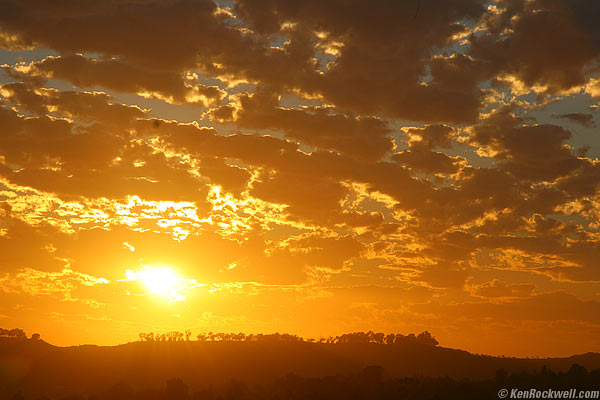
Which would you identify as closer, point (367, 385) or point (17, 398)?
point (367, 385)

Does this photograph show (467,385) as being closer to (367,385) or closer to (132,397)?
(367,385)

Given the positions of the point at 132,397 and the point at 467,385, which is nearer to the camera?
the point at 467,385

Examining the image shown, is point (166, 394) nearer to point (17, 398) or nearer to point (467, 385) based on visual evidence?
point (17, 398)

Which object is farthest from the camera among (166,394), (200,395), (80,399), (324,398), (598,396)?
(80,399)

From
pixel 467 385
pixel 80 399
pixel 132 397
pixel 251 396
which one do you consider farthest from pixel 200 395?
pixel 467 385

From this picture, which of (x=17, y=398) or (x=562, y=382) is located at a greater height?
(x=562, y=382)

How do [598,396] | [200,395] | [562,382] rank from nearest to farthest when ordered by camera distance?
[598,396] → [562,382] → [200,395]

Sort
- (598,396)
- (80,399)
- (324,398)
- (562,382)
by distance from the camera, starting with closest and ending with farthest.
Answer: (598,396)
(562,382)
(324,398)
(80,399)

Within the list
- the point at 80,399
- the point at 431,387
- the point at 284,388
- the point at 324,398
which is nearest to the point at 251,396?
the point at 284,388

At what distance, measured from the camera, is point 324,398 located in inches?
4769

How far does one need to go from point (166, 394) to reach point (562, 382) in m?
80.9

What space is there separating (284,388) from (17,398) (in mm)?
75310

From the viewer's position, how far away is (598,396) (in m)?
95.4

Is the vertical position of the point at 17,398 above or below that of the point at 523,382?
below
